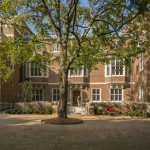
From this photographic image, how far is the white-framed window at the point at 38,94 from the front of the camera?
136 ft

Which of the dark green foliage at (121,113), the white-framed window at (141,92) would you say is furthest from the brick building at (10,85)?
the white-framed window at (141,92)

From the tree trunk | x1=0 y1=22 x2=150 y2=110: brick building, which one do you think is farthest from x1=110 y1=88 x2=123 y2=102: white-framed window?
the tree trunk

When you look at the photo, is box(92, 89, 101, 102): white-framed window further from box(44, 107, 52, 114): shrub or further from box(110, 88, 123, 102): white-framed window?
box(44, 107, 52, 114): shrub

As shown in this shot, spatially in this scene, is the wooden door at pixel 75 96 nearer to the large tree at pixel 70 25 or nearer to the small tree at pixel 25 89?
the small tree at pixel 25 89

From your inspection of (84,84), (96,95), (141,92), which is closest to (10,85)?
(84,84)

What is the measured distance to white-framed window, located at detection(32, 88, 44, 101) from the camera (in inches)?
1634

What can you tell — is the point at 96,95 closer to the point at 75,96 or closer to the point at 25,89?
the point at 75,96

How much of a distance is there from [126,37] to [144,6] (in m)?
15.6

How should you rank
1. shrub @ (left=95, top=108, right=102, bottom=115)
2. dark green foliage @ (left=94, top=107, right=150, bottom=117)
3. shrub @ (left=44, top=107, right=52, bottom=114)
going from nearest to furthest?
dark green foliage @ (left=94, top=107, right=150, bottom=117), shrub @ (left=95, top=108, right=102, bottom=115), shrub @ (left=44, top=107, right=52, bottom=114)

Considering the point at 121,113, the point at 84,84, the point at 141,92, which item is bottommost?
the point at 121,113

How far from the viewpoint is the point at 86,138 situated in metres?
13.5

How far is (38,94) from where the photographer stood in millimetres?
41688

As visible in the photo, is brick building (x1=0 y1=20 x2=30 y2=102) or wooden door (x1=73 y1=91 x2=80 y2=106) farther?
wooden door (x1=73 y1=91 x2=80 y2=106)

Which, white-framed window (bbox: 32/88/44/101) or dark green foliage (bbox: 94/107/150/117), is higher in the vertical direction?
white-framed window (bbox: 32/88/44/101)
